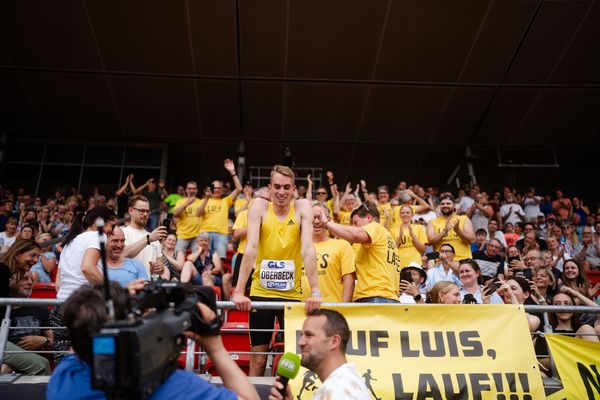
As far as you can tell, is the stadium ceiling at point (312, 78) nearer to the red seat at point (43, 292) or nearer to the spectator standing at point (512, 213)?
the spectator standing at point (512, 213)

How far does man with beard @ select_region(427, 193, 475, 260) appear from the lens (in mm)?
7778

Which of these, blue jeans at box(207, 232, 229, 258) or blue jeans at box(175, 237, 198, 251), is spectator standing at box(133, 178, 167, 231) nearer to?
blue jeans at box(175, 237, 198, 251)

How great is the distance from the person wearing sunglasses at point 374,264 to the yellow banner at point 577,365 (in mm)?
1544

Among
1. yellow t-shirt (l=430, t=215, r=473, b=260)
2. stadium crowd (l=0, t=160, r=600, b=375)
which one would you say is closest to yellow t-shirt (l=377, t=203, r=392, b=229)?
stadium crowd (l=0, t=160, r=600, b=375)

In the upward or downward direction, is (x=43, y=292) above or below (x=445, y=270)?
below

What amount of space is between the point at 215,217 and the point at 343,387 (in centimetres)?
759

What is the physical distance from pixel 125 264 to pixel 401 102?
1053 cm

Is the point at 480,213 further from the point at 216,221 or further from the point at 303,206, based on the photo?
the point at 303,206

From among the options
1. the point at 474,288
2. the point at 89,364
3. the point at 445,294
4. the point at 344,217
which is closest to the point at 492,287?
the point at 474,288

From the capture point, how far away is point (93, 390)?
1800 mm

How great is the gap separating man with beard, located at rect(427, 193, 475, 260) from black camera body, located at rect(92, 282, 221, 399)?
673cm

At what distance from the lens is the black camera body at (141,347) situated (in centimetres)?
150

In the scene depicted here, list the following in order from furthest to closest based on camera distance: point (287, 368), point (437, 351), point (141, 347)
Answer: point (437, 351) → point (287, 368) → point (141, 347)

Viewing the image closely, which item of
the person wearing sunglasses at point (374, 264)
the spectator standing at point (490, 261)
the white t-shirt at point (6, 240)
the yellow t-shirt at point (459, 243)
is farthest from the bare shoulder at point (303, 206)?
the white t-shirt at point (6, 240)
